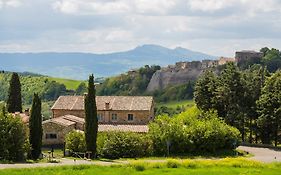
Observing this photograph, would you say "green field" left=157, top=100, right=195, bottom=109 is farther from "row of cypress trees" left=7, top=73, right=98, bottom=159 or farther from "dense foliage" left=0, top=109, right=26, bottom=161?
"dense foliage" left=0, top=109, right=26, bottom=161

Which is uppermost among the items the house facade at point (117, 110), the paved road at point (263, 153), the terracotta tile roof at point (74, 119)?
the house facade at point (117, 110)

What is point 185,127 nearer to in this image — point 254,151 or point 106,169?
point 254,151

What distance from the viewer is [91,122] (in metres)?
57.1

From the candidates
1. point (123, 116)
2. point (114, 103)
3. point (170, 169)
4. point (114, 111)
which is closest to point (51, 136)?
point (114, 111)

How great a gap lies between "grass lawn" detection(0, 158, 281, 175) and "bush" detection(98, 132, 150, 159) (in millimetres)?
15680

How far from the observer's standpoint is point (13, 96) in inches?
2908

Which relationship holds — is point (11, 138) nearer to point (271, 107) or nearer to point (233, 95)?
point (271, 107)

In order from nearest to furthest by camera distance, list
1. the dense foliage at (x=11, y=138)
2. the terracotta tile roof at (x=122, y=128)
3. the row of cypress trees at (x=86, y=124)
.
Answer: the dense foliage at (x=11, y=138), the row of cypress trees at (x=86, y=124), the terracotta tile roof at (x=122, y=128)

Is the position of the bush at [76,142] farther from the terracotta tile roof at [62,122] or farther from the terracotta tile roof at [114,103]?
the terracotta tile roof at [114,103]

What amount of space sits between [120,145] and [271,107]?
24716 mm

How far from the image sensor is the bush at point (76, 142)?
57906 millimetres

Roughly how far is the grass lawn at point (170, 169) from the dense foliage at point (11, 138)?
41.9 ft

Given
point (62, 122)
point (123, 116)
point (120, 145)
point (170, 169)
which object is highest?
point (123, 116)

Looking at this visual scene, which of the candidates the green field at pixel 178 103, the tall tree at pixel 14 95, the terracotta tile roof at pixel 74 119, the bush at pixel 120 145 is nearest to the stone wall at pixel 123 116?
the terracotta tile roof at pixel 74 119
